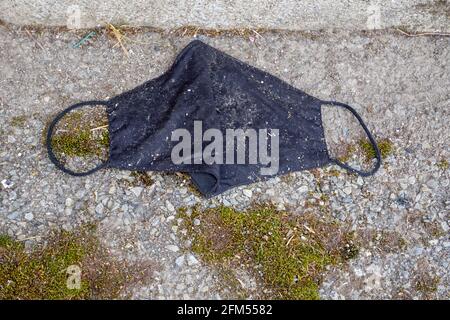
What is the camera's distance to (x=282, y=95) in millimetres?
4516

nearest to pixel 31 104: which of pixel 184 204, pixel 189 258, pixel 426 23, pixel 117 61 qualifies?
pixel 117 61

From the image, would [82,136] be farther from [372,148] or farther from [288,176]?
[372,148]

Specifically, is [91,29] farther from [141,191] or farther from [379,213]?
[379,213]

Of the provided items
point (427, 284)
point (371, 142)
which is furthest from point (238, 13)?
point (427, 284)

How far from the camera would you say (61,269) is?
155 inches

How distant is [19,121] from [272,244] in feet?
6.80

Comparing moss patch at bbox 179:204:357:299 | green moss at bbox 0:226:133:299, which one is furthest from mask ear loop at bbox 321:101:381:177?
green moss at bbox 0:226:133:299

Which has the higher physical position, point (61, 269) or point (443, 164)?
point (443, 164)

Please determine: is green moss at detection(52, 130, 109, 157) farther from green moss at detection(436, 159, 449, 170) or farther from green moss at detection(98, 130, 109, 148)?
green moss at detection(436, 159, 449, 170)

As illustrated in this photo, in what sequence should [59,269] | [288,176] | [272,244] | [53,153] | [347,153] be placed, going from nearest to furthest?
[59,269]
[272,244]
[53,153]
[288,176]
[347,153]

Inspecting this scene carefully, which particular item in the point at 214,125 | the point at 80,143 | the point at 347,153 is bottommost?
the point at 80,143

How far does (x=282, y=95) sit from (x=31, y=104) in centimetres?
191

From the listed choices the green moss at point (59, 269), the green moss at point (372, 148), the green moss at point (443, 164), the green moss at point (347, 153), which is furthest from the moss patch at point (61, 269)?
the green moss at point (443, 164)
